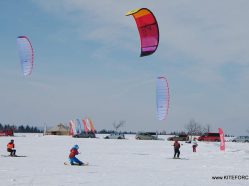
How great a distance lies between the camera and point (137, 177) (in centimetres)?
1537

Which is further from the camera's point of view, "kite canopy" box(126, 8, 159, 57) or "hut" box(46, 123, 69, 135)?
"hut" box(46, 123, 69, 135)

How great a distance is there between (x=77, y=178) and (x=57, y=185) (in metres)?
2.05

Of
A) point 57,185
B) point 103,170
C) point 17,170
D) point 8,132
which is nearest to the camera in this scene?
point 57,185

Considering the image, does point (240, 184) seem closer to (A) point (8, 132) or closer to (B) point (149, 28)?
(B) point (149, 28)

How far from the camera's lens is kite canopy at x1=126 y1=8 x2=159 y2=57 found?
16.9m

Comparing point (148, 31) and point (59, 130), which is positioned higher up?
point (148, 31)

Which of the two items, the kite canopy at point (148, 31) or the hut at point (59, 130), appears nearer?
the kite canopy at point (148, 31)

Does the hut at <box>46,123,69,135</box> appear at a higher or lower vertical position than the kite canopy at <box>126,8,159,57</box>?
lower

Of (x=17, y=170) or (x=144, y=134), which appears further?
(x=144, y=134)

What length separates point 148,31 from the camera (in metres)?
17.0

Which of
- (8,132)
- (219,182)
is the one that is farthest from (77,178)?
(8,132)

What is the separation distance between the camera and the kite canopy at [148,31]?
16.9 meters

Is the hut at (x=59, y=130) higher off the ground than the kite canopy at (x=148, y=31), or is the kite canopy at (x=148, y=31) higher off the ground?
the kite canopy at (x=148, y=31)

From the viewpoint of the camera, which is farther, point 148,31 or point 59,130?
point 59,130
